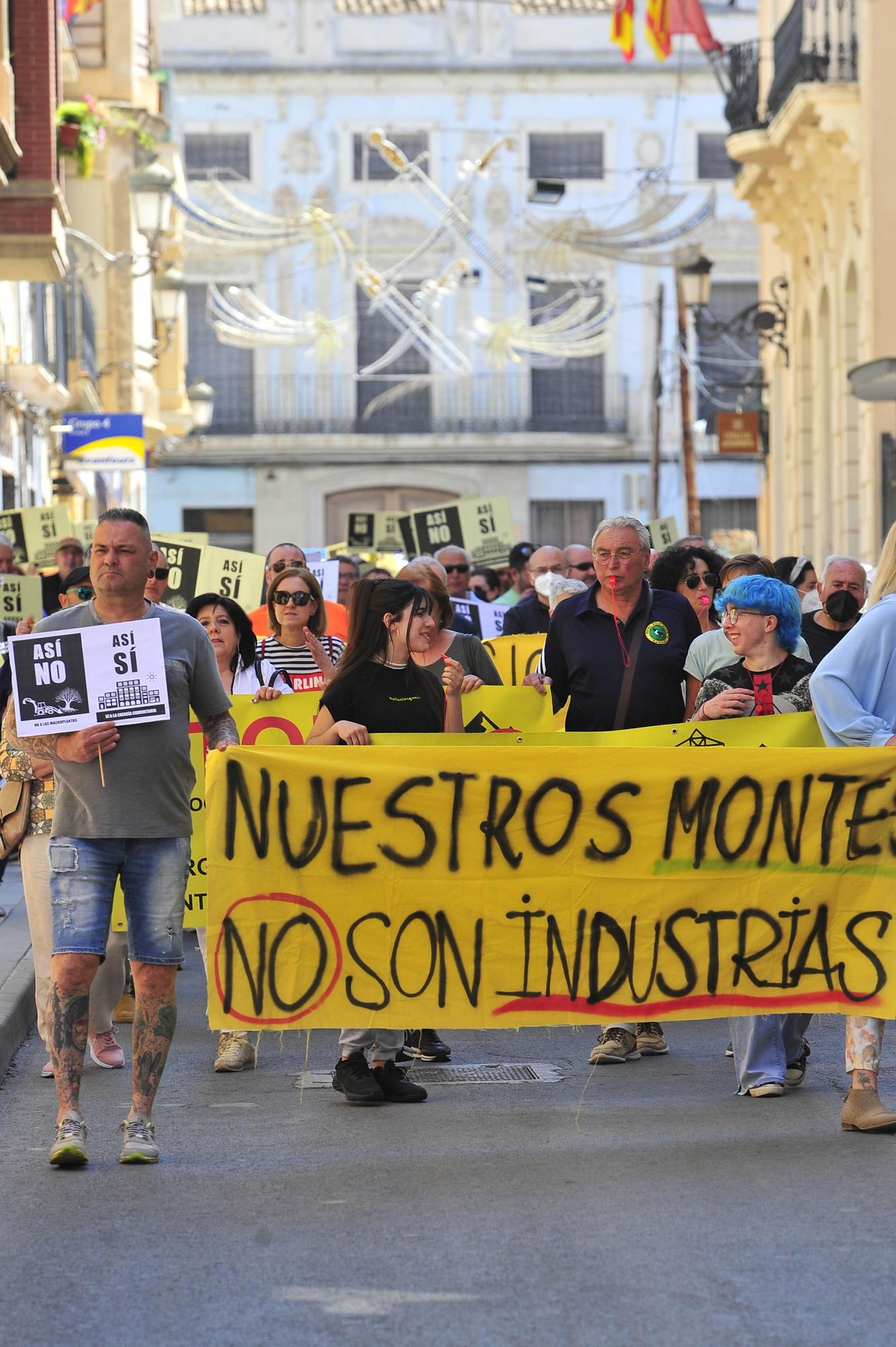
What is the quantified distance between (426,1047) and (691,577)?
2.78 m

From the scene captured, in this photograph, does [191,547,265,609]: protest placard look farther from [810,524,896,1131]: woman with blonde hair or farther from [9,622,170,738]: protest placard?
[9,622,170,738]: protest placard

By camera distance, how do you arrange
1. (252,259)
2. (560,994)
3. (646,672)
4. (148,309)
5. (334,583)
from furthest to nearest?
(252,259) → (148,309) → (334,583) → (646,672) → (560,994)

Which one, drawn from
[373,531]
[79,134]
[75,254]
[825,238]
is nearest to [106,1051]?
[373,531]

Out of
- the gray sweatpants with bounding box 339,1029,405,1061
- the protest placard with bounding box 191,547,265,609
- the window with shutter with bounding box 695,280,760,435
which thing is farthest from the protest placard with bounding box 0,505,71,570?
the window with shutter with bounding box 695,280,760,435

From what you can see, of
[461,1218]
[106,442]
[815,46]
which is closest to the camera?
[461,1218]

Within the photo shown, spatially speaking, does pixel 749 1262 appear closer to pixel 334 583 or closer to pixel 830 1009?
pixel 830 1009

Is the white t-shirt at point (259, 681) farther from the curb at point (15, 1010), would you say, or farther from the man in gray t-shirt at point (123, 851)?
the man in gray t-shirt at point (123, 851)

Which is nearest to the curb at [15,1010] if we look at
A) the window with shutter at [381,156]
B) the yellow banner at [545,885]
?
the yellow banner at [545,885]

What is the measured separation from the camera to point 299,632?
9461 millimetres

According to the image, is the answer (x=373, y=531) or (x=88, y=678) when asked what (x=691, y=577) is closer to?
(x=88, y=678)

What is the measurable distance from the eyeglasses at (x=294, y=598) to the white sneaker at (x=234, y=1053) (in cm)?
194

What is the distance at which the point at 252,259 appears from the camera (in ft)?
162

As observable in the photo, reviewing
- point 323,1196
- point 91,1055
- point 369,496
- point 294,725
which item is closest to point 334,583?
point 294,725

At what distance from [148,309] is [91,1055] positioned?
108ft
